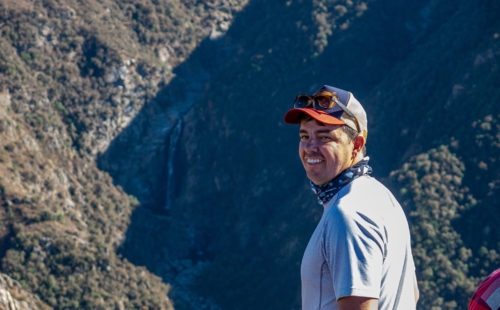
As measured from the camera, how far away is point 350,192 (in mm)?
2680

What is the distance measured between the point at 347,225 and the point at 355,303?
367 millimetres

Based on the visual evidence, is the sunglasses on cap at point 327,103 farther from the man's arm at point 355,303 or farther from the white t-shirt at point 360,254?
the man's arm at point 355,303

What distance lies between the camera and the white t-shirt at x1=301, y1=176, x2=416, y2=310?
236cm

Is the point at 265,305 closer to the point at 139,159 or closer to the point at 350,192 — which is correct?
the point at 139,159

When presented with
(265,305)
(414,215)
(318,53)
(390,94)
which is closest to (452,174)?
(414,215)

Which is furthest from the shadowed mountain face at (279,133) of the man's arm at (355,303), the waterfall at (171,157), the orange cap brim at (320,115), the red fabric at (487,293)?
the man's arm at (355,303)

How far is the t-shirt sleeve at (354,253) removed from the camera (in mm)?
2338

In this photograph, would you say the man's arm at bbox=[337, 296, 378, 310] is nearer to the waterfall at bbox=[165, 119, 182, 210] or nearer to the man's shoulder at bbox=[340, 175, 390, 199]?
the man's shoulder at bbox=[340, 175, 390, 199]

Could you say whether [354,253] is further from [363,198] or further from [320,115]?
[320,115]

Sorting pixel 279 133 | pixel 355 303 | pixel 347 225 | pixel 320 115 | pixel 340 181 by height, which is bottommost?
pixel 355 303

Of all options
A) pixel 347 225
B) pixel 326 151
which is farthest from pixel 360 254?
pixel 326 151

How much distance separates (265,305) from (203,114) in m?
12.8

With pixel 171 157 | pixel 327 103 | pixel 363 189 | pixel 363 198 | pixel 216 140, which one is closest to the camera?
pixel 363 198

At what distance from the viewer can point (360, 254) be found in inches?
92.9
